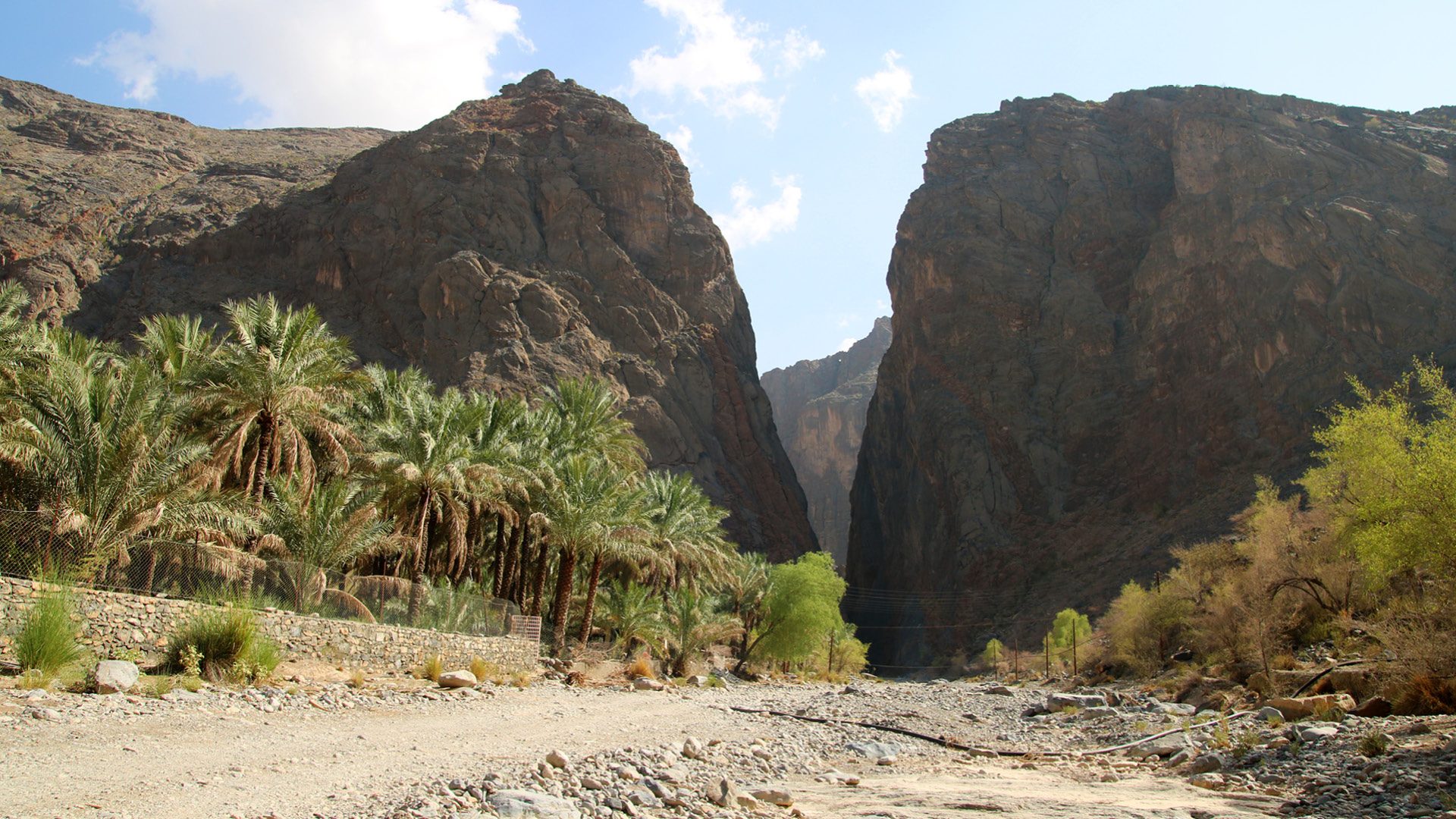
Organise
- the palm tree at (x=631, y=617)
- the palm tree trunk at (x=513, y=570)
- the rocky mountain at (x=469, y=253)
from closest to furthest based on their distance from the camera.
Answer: the palm tree trunk at (x=513, y=570), the palm tree at (x=631, y=617), the rocky mountain at (x=469, y=253)

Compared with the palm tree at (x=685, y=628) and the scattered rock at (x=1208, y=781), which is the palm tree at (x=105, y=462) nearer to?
the scattered rock at (x=1208, y=781)

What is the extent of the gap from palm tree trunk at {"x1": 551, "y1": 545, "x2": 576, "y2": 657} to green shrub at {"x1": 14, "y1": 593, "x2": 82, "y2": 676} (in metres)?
17.0

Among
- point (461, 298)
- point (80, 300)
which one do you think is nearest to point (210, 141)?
point (80, 300)

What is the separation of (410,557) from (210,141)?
104 metres

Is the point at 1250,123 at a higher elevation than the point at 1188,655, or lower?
higher

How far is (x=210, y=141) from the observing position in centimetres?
11138

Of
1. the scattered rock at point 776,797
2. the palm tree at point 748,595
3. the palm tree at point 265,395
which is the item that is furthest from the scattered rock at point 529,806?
the palm tree at point 748,595

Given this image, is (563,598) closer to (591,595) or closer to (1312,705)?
(591,595)

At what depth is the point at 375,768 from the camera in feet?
32.2

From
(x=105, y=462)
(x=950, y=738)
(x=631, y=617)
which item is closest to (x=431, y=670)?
(x=105, y=462)

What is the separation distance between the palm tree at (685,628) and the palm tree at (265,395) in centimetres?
1491

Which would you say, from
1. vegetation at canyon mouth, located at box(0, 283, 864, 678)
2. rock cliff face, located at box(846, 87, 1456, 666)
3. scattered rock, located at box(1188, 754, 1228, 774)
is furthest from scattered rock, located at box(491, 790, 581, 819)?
rock cliff face, located at box(846, 87, 1456, 666)

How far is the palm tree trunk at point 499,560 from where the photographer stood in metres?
32.0

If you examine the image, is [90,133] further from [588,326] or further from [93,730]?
[93,730]
